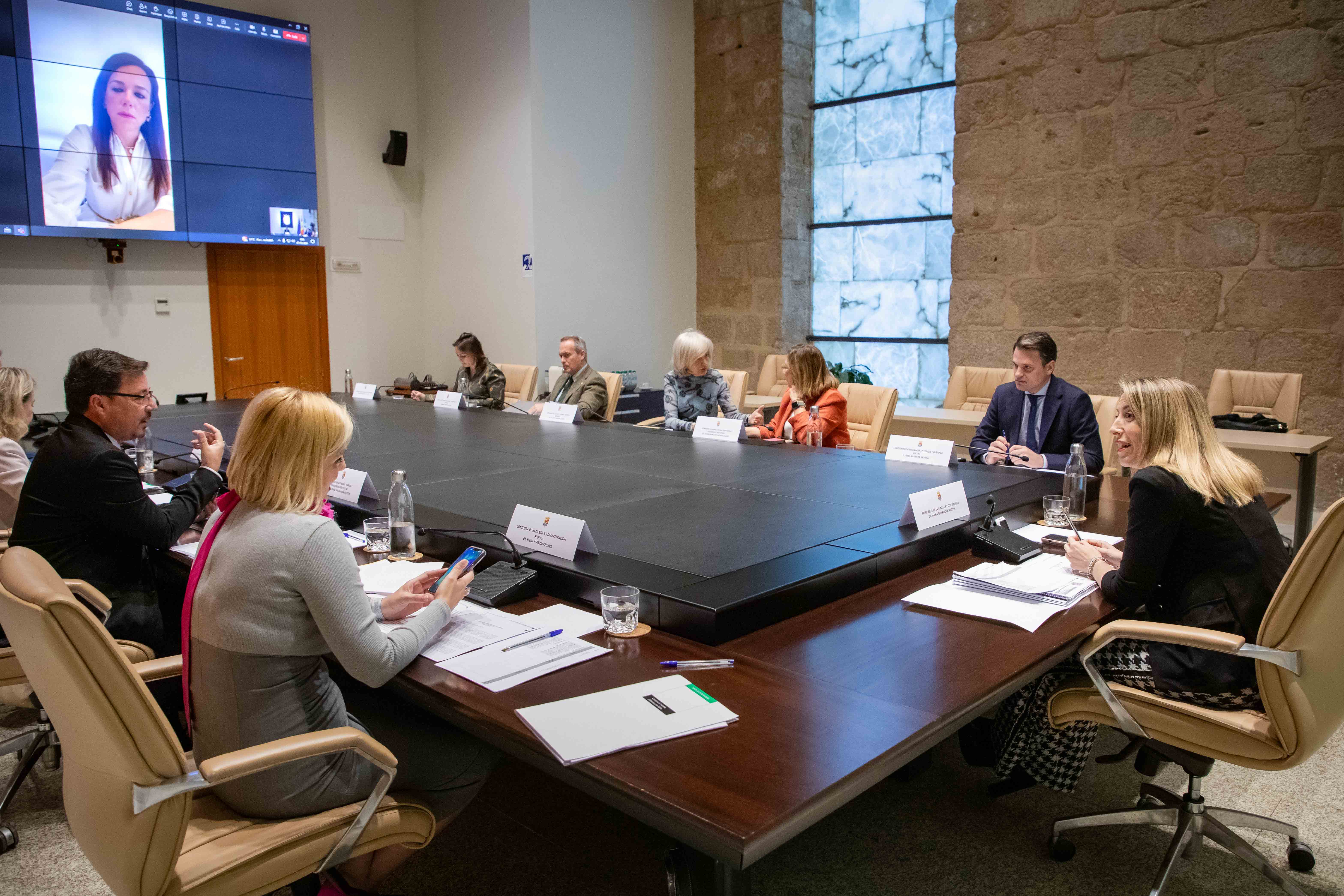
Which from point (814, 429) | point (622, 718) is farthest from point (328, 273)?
point (622, 718)

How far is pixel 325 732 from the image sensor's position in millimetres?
1419

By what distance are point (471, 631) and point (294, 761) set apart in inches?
16.2

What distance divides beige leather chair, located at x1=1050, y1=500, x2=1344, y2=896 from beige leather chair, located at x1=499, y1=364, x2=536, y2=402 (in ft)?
15.1

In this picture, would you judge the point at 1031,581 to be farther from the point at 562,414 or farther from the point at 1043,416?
the point at 562,414

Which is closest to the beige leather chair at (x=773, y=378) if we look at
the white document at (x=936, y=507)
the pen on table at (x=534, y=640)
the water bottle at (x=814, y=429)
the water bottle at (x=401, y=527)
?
the water bottle at (x=814, y=429)

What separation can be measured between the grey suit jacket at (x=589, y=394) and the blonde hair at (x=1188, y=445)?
131 inches

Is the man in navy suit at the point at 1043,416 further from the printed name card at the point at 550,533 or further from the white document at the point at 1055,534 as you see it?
the printed name card at the point at 550,533

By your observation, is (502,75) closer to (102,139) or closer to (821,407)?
(102,139)

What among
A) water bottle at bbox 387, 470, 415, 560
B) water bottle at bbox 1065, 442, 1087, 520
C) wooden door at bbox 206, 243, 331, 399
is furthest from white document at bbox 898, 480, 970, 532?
wooden door at bbox 206, 243, 331, 399

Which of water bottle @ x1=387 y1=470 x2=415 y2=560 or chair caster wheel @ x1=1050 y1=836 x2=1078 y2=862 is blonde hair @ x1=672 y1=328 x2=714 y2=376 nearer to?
water bottle @ x1=387 y1=470 x2=415 y2=560

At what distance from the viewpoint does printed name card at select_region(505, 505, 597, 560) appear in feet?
6.72

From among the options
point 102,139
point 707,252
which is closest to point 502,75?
point 707,252

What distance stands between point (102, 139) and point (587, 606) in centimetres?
626

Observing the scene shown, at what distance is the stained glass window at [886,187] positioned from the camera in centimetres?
738
